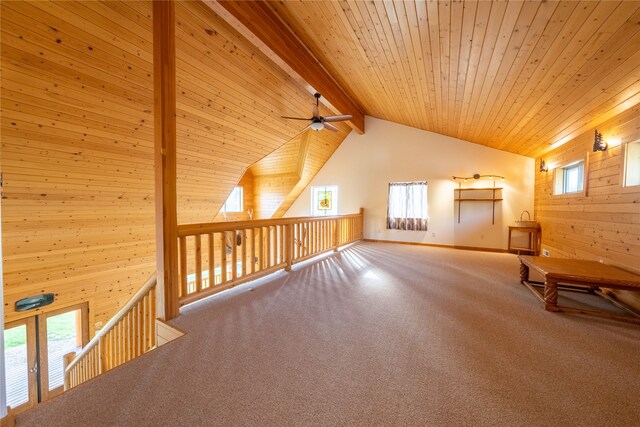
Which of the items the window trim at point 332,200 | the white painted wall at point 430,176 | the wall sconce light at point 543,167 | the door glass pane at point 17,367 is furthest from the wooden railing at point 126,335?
the wall sconce light at point 543,167

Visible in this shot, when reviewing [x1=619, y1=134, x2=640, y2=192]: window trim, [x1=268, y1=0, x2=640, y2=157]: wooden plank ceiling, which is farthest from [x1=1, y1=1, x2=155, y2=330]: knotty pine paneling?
[x1=619, y1=134, x2=640, y2=192]: window trim

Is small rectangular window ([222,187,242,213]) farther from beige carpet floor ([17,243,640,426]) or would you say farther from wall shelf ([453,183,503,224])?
wall shelf ([453,183,503,224])

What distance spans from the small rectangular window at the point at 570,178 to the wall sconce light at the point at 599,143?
60 centimetres

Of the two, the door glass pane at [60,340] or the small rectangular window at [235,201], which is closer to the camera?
the door glass pane at [60,340]

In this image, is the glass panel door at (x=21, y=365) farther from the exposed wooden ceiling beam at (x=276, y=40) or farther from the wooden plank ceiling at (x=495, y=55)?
the wooden plank ceiling at (x=495, y=55)

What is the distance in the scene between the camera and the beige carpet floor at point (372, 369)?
1296mm

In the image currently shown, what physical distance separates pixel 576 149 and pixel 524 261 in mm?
1866

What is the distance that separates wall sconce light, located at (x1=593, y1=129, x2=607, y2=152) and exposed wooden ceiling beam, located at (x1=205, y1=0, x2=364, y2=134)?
371cm

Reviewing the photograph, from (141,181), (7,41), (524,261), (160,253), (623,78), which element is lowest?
(524,261)

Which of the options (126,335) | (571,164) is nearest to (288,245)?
(126,335)

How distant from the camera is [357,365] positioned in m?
1.67

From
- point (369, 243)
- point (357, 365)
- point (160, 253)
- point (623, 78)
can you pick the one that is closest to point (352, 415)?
point (357, 365)

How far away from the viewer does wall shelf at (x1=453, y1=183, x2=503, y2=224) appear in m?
5.57

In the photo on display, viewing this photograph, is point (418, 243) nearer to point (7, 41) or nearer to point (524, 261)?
point (524, 261)
